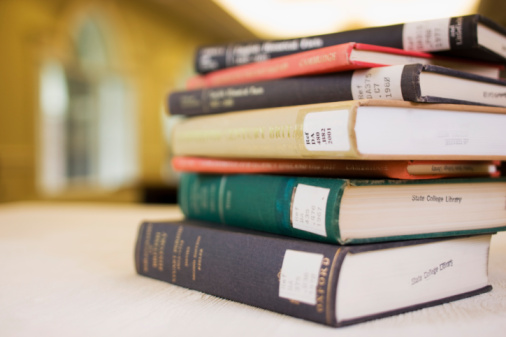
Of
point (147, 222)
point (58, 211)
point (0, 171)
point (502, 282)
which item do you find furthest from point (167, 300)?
point (0, 171)

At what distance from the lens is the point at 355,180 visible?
1.46 feet

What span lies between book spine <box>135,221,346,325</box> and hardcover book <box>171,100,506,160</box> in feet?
0.29

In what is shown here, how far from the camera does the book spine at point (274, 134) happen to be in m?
0.43

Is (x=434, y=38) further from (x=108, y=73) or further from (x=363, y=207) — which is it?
(x=108, y=73)

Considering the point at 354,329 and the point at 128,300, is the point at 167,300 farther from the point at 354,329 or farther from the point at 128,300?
the point at 354,329

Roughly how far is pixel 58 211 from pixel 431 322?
49.9 inches

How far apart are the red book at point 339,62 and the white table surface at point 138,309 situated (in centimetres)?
23

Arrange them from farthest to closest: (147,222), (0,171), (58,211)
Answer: (0,171) < (58,211) < (147,222)

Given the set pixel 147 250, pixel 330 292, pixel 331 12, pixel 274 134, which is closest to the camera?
pixel 330 292

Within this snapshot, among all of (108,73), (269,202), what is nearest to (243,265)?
(269,202)

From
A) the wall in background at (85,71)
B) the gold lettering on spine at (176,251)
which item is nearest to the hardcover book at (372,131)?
the gold lettering on spine at (176,251)

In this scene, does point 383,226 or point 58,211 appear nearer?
point 383,226

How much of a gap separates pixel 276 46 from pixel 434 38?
0.19 m

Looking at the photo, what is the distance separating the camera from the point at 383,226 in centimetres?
46
